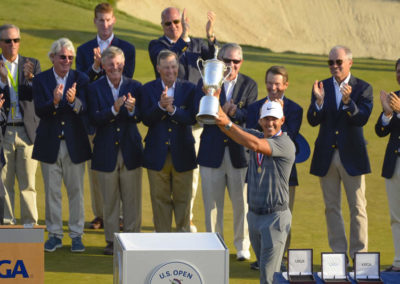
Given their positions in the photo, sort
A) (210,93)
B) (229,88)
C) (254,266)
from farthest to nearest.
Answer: (229,88), (254,266), (210,93)

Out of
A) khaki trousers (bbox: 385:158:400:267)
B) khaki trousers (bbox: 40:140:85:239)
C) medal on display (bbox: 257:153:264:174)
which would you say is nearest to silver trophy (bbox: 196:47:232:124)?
medal on display (bbox: 257:153:264:174)

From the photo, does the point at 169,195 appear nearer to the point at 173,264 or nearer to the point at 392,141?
the point at 392,141

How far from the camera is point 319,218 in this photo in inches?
395

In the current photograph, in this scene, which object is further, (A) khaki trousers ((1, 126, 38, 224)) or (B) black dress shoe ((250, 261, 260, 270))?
(A) khaki trousers ((1, 126, 38, 224))

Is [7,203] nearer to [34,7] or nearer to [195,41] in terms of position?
[195,41]

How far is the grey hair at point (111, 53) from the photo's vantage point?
28.3 feet

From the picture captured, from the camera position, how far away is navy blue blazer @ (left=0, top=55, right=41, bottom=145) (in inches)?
356

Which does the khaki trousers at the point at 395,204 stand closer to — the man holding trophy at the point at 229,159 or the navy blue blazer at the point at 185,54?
the man holding trophy at the point at 229,159

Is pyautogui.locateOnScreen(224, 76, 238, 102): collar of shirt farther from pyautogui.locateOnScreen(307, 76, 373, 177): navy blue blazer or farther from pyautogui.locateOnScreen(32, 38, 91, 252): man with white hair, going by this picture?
pyautogui.locateOnScreen(32, 38, 91, 252): man with white hair

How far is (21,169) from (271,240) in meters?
3.36

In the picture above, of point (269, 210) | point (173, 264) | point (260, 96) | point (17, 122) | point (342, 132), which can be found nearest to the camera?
point (173, 264)

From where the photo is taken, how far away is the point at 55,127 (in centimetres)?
887

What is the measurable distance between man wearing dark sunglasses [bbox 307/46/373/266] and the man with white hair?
7.30 feet

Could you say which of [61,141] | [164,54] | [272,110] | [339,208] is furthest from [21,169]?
[272,110]
